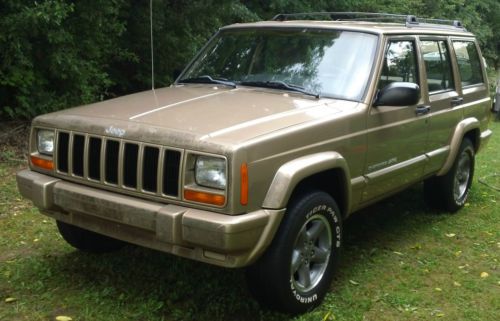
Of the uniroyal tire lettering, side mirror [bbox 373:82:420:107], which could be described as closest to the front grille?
the uniroyal tire lettering

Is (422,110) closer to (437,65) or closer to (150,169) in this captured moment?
(437,65)

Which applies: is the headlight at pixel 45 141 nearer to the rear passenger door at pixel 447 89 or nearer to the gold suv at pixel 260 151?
the gold suv at pixel 260 151

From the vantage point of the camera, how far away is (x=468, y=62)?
20.6ft

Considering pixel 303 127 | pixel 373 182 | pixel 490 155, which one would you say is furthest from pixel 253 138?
pixel 490 155

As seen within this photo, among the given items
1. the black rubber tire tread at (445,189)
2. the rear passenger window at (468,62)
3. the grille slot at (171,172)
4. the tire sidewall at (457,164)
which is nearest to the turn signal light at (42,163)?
the grille slot at (171,172)

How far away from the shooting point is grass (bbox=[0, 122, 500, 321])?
12.5 feet

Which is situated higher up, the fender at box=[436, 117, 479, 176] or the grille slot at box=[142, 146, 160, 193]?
the grille slot at box=[142, 146, 160, 193]

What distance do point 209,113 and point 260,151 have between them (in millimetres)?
606

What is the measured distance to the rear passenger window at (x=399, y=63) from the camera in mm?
4648

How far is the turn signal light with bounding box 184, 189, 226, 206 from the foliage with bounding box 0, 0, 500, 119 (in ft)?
15.1

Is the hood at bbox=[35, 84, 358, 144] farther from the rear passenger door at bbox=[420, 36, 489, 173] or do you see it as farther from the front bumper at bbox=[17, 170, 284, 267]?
the rear passenger door at bbox=[420, 36, 489, 173]

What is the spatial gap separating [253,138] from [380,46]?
1.77 m

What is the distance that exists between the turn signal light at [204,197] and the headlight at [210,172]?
0.05 m

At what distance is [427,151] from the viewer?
522cm
